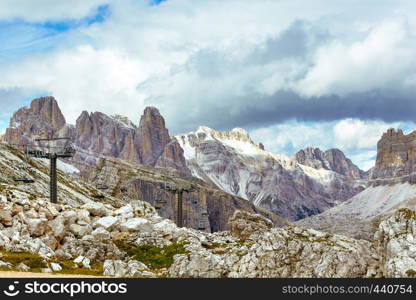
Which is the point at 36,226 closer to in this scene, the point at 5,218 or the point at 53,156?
the point at 5,218

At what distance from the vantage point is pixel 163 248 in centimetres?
7750

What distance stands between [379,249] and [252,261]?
10971mm

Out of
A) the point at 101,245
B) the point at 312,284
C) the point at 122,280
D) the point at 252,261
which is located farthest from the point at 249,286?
the point at 101,245

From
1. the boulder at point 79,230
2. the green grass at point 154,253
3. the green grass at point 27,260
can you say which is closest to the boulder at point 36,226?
the boulder at point 79,230

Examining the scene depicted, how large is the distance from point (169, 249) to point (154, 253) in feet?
6.89

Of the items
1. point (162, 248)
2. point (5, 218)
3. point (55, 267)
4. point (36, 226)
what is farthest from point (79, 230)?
point (55, 267)

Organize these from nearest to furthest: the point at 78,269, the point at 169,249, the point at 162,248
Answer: the point at 78,269
the point at 169,249
the point at 162,248

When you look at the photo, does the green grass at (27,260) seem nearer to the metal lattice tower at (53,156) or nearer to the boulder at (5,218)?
the boulder at (5,218)

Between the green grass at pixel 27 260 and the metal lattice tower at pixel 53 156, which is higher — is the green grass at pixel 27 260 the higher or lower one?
the lower one

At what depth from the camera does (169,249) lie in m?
77.0

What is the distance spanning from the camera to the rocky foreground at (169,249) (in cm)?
5372

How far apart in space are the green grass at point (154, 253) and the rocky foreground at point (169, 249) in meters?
0.11

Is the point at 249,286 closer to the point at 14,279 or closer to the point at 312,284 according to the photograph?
the point at 312,284

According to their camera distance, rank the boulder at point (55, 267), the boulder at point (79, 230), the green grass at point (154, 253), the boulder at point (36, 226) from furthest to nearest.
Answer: the boulder at point (79, 230) → the green grass at point (154, 253) → the boulder at point (36, 226) → the boulder at point (55, 267)
